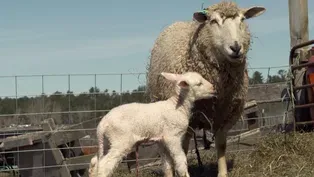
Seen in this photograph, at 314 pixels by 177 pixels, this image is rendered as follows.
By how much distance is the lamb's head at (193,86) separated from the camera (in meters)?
6.34

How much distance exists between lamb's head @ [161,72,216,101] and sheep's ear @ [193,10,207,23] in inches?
33.7

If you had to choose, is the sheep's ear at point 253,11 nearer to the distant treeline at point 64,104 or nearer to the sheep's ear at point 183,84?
the sheep's ear at point 183,84

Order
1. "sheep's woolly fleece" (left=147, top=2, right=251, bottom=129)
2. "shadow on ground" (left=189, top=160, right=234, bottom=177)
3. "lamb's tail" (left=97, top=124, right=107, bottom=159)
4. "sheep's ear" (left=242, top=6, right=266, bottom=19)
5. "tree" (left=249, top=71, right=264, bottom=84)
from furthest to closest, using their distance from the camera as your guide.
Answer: "tree" (left=249, top=71, right=264, bottom=84), "shadow on ground" (left=189, top=160, right=234, bottom=177), "sheep's ear" (left=242, top=6, right=266, bottom=19), "sheep's woolly fleece" (left=147, top=2, right=251, bottom=129), "lamb's tail" (left=97, top=124, right=107, bottom=159)

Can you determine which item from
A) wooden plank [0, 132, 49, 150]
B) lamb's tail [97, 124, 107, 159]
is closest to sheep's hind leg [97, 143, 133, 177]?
lamb's tail [97, 124, 107, 159]

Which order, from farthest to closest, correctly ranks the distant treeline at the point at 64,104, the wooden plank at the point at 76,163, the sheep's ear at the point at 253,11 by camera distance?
the distant treeline at the point at 64,104 → the wooden plank at the point at 76,163 → the sheep's ear at the point at 253,11

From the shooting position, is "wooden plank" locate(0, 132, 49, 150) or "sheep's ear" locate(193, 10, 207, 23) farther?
"wooden plank" locate(0, 132, 49, 150)

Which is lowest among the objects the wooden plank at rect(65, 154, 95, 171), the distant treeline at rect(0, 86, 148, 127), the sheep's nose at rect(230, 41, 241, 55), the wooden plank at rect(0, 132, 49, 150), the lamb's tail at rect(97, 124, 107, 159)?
the wooden plank at rect(65, 154, 95, 171)

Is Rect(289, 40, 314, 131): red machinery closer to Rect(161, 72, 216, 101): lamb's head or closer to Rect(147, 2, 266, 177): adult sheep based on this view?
Rect(147, 2, 266, 177): adult sheep

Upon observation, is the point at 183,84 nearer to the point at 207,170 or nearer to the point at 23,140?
the point at 207,170

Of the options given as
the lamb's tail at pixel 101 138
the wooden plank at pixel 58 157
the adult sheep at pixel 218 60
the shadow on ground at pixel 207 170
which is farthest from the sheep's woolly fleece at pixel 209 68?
the wooden plank at pixel 58 157

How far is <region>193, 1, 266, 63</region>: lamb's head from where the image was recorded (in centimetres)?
637

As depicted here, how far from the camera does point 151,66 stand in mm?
7891

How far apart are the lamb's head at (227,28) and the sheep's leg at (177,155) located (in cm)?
121

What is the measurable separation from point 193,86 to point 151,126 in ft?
2.44
